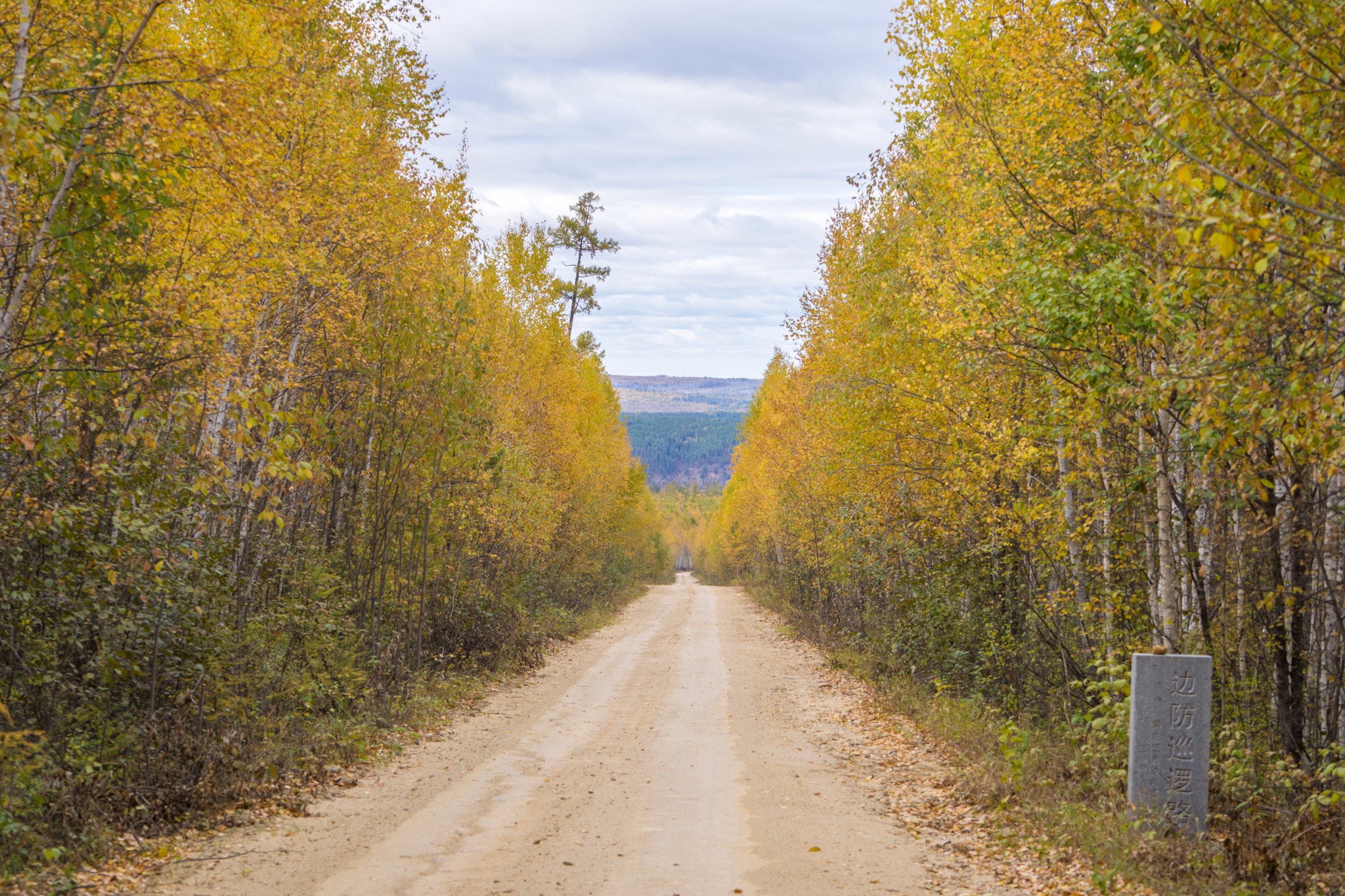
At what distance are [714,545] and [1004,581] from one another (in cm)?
6725

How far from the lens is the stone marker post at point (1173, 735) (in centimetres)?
665

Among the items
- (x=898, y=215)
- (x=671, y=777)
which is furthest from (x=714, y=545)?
(x=671, y=777)

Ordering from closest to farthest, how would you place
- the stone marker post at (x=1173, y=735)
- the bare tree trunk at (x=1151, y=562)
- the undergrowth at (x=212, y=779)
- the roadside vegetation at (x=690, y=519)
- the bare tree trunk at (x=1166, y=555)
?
the undergrowth at (x=212, y=779) < the stone marker post at (x=1173, y=735) < the bare tree trunk at (x=1166, y=555) < the bare tree trunk at (x=1151, y=562) < the roadside vegetation at (x=690, y=519)

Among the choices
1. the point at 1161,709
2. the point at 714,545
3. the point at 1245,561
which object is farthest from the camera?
the point at 714,545

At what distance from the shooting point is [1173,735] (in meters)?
6.73

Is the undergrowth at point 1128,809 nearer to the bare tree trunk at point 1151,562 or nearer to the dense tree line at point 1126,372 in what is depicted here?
the dense tree line at point 1126,372

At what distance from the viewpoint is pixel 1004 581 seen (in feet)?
43.7

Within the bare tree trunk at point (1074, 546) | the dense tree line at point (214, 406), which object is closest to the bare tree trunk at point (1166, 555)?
the bare tree trunk at point (1074, 546)

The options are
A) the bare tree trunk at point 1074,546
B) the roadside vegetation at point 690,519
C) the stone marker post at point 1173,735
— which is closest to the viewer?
the stone marker post at point 1173,735

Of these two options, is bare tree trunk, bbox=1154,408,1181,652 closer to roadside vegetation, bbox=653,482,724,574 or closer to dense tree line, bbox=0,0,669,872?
dense tree line, bbox=0,0,669,872

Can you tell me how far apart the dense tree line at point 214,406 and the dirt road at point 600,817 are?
115 centimetres

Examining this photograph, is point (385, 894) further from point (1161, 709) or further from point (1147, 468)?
point (1147, 468)

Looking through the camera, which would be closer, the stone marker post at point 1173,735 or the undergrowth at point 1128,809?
the undergrowth at point 1128,809

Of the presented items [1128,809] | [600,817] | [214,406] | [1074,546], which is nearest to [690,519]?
[1074,546]
